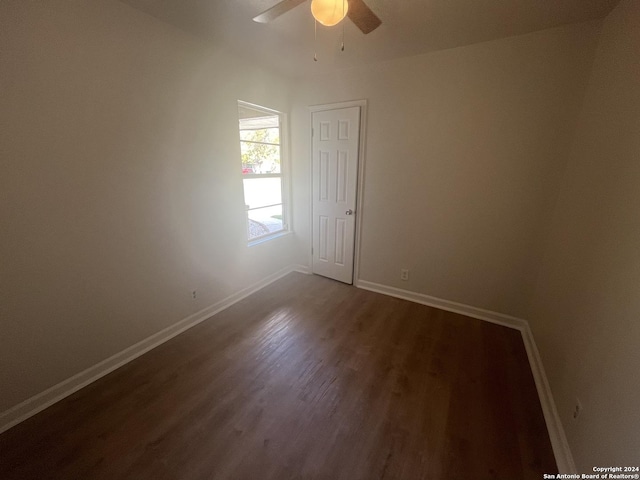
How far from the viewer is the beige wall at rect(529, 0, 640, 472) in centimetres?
107

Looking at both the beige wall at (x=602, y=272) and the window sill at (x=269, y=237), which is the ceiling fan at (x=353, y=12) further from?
the window sill at (x=269, y=237)

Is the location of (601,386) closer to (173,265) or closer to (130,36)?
(173,265)

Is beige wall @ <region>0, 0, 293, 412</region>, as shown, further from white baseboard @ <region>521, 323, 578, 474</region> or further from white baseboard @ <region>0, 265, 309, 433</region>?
white baseboard @ <region>521, 323, 578, 474</region>

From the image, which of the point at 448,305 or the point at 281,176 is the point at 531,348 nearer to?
the point at 448,305

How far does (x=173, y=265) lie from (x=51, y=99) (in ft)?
4.37

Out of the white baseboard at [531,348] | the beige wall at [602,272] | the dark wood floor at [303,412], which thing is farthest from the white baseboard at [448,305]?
the beige wall at [602,272]

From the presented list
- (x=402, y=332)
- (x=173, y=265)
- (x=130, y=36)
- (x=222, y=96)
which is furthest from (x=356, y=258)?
(x=130, y=36)

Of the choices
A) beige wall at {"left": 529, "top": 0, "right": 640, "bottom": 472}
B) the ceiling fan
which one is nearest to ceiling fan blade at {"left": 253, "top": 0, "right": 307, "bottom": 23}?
the ceiling fan

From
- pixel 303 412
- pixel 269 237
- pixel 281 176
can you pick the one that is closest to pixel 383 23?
pixel 281 176

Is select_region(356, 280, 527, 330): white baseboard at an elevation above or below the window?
below

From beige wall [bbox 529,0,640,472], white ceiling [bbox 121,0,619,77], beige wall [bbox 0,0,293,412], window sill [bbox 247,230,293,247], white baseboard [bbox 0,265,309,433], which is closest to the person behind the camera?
beige wall [bbox 529,0,640,472]

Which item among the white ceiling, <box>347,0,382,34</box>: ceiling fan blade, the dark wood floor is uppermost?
the white ceiling

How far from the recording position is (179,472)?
1.31 metres

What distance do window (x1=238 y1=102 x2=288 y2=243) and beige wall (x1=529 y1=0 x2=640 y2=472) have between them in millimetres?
2839
